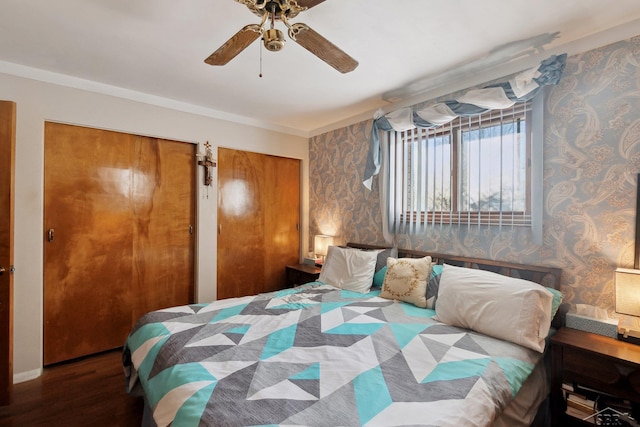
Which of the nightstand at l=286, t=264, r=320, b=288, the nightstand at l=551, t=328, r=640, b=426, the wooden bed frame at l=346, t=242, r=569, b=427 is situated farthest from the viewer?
the nightstand at l=286, t=264, r=320, b=288

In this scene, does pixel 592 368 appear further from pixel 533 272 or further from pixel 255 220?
pixel 255 220

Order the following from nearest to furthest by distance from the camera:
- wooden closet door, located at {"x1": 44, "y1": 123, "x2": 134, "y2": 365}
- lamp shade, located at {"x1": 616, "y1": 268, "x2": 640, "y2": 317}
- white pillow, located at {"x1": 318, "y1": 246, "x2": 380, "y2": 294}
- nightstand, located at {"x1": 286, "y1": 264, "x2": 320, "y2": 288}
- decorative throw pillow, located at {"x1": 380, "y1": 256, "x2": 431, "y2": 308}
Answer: lamp shade, located at {"x1": 616, "y1": 268, "x2": 640, "y2": 317}
decorative throw pillow, located at {"x1": 380, "y1": 256, "x2": 431, "y2": 308}
wooden closet door, located at {"x1": 44, "y1": 123, "x2": 134, "y2": 365}
white pillow, located at {"x1": 318, "y1": 246, "x2": 380, "y2": 294}
nightstand, located at {"x1": 286, "y1": 264, "x2": 320, "y2": 288}

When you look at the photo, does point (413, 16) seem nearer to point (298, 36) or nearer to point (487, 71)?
point (298, 36)

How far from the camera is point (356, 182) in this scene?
136 inches

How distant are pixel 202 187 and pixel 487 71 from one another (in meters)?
2.87

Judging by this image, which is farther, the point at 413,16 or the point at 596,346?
the point at 413,16

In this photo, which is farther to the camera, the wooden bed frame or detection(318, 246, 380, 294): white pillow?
detection(318, 246, 380, 294): white pillow

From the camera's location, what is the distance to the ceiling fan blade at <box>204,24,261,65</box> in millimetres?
1474

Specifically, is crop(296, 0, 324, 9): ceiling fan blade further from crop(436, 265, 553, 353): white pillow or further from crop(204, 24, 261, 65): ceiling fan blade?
crop(436, 265, 553, 353): white pillow

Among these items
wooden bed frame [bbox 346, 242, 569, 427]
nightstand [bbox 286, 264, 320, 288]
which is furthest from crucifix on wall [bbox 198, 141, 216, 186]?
wooden bed frame [bbox 346, 242, 569, 427]

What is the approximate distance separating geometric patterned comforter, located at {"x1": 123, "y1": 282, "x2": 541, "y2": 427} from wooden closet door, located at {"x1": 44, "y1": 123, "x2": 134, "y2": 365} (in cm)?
109

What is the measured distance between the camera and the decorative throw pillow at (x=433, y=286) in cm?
219

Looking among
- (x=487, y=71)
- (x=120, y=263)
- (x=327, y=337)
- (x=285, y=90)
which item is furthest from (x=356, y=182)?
(x=120, y=263)

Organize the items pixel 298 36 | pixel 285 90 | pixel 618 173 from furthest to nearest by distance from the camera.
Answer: pixel 285 90, pixel 618 173, pixel 298 36
